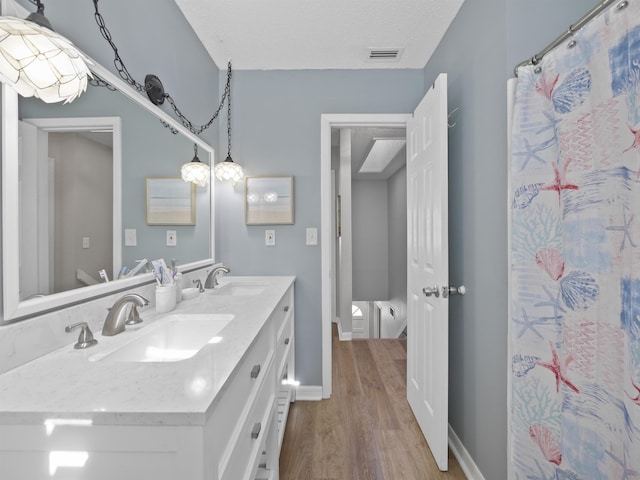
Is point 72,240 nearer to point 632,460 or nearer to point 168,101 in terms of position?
point 168,101

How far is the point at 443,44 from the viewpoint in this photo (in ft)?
6.30

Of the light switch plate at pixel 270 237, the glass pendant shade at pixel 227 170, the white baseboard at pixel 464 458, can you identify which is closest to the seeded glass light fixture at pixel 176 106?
the glass pendant shade at pixel 227 170

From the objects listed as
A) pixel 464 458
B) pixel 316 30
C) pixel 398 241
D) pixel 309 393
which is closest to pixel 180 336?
pixel 309 393

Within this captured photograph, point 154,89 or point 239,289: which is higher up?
point 154,89

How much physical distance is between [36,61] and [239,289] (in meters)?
1.59

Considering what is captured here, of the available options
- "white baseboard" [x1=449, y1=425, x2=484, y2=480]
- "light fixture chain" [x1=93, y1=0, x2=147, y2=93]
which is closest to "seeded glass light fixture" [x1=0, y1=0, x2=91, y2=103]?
"light fixture chain" [x1=93, y1=0, x2=147, y2=93]

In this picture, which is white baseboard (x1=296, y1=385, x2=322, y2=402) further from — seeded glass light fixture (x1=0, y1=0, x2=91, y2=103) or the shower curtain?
seeded glass light fixture (x1=0, y1=0, x2=91, y2=103)

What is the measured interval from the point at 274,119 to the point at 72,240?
1698 millimetres

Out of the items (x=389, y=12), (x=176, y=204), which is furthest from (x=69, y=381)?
(x=389, y=12)

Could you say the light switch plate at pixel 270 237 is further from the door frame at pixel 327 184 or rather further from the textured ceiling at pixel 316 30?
the textured ceiling at pixel 316 30

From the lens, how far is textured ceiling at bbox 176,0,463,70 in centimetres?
169

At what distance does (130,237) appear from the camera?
127 centimetres

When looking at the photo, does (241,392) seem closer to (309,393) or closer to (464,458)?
(464,458)

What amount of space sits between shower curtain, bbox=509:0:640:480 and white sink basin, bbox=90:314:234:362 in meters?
1.16
